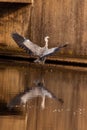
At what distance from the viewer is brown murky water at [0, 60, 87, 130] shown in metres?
2.89

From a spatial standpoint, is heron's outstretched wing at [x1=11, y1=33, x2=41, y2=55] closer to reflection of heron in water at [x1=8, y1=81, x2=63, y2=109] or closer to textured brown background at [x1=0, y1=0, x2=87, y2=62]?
textured brown background at [x1=0, y1=0, x2=87, y2=62]

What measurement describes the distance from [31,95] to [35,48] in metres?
0.44

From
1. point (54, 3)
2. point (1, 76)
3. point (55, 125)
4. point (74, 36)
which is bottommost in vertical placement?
point (55, 125)

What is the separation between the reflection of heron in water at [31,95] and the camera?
3.00 m

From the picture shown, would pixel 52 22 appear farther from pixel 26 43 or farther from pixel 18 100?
pixel 18 100

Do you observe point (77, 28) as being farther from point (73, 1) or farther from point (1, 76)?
point (1, 76)

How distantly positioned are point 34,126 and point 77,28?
0.91 meters

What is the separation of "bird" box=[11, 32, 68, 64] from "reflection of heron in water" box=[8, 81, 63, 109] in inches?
10.1

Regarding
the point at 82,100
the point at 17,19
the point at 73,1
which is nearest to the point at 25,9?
the point at 17,19

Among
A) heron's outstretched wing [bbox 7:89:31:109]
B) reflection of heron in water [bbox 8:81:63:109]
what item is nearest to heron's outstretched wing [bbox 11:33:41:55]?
reflection of heron in water [bbox 8:81:63:109]

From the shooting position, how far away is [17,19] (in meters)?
3.50

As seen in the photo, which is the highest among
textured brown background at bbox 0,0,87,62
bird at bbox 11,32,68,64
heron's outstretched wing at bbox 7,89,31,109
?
textured brown background at bbox 0,0,87,62

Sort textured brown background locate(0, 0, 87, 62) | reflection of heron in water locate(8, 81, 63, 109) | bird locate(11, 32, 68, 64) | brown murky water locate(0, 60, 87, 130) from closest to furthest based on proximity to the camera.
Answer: brown murky water locate(0, 60, 87, 130) < reflection of heron in water locate(8, 81, 63, 109) < bird locate(11, 32, 68, 64) < textured brown background locate(0, 0, 87, 62)

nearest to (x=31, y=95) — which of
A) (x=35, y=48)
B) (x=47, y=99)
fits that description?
(x=47, y=99)
